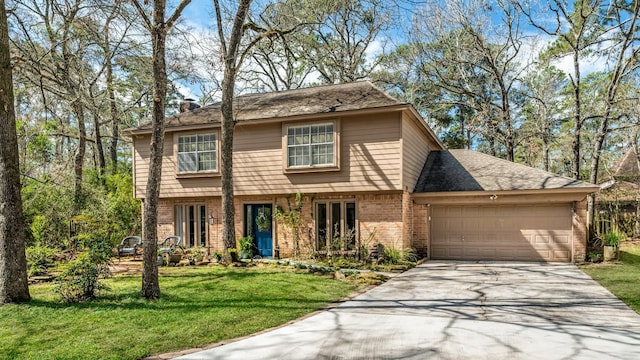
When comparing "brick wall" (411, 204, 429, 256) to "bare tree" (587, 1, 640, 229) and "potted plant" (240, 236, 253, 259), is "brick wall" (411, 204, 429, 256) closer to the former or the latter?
"potted plant" (240, 236, 253, 259)

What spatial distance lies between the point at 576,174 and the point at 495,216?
6.45 metres

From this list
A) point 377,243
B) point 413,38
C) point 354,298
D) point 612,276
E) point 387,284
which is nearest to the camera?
point 354,298

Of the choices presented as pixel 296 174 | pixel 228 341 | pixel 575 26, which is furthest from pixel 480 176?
pixel 228 341

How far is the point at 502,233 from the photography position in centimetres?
1407

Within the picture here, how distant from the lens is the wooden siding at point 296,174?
1324 centimetres

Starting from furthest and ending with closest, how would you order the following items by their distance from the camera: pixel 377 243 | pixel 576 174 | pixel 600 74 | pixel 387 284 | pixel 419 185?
pixel 600 74, pixel 576 174, pixel 419 185, pixel 377 243, pixel 387 284

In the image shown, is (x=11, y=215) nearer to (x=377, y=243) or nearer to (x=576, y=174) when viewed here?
→ (x=377, y=243)

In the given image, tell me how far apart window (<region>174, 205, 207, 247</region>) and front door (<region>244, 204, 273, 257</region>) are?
1860mm

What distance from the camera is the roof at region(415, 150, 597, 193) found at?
44.7 ft

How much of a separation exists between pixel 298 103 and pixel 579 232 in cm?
1024

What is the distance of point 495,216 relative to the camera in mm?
14109

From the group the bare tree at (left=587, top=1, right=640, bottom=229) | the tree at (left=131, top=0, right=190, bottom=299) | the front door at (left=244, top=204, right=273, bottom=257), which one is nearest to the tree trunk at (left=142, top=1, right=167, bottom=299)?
the tree at (left=131, top=0, right=190, bottom=299)

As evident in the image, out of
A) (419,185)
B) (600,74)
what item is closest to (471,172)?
(419,185)

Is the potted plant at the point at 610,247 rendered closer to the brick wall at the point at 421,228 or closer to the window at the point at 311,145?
the brick wall at the point at 421,228
